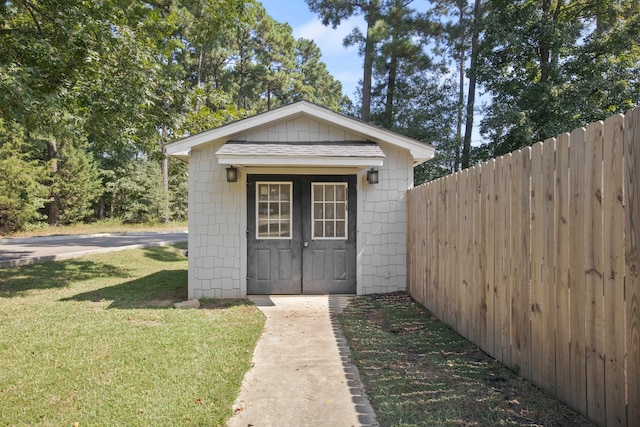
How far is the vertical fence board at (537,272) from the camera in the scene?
3.08 metres

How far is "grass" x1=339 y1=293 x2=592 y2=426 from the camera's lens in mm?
2775

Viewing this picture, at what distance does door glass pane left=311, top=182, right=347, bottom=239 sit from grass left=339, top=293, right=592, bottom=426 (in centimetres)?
238

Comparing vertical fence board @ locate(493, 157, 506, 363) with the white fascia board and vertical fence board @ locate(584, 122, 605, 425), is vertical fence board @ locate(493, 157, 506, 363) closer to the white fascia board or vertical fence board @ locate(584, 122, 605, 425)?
vertical fence board @ locate(584, 122, 605, 425)

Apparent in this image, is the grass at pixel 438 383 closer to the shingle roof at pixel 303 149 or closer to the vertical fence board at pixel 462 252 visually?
the vertical fence board at pixel 462 252

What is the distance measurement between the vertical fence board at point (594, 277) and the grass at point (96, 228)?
2278cm

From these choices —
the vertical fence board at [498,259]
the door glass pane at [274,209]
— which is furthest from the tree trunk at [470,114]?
the vertical fence board at [498,259]

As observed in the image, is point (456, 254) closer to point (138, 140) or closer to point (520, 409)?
point (520, 409)

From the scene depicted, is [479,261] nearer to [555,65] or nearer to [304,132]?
[304,132]

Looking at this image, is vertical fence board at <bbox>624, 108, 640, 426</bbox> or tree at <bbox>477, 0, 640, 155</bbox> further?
tree at <bbox>477, 0, 640, 155</bbox>

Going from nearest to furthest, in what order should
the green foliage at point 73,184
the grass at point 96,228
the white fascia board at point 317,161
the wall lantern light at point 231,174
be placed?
the white fascia board at point 317,161 < the wall lantern light at point 231,174 < the grass at point 96,228 < the green foliage at point 73,184

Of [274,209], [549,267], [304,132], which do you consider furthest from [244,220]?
[549,267]

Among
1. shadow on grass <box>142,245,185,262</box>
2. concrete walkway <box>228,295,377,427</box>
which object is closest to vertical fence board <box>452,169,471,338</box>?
concrete walkway <box>228,295,377,427</box>

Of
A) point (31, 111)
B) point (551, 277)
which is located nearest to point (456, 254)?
point (551, 277)

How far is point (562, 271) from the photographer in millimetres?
2828
